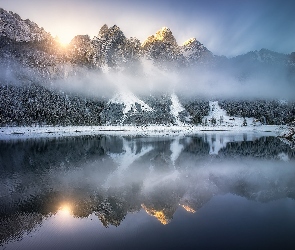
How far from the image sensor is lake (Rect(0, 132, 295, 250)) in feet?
61.8

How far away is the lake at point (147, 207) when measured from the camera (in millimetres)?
18844

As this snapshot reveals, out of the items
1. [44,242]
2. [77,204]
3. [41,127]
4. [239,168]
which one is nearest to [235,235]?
[44,242]

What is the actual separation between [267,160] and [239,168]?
11792 mm

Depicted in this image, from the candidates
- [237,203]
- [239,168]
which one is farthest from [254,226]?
[239,168]

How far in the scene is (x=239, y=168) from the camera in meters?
45.7

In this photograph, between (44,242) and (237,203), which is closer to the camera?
(44,242)

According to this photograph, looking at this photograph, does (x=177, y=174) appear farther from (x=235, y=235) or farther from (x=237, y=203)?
(x=235, y=235)

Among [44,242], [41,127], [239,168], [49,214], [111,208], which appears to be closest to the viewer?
[44,242]

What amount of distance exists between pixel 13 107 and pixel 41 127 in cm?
3228

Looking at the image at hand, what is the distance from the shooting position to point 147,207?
25688mm

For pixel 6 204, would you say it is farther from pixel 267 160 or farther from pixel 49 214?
pixel 267 160

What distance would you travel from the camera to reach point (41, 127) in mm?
168875

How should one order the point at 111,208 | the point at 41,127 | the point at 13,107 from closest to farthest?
the point at 111,208 < the point at 41,127 < the point at 13,107

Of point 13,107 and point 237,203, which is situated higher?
point 13,107
